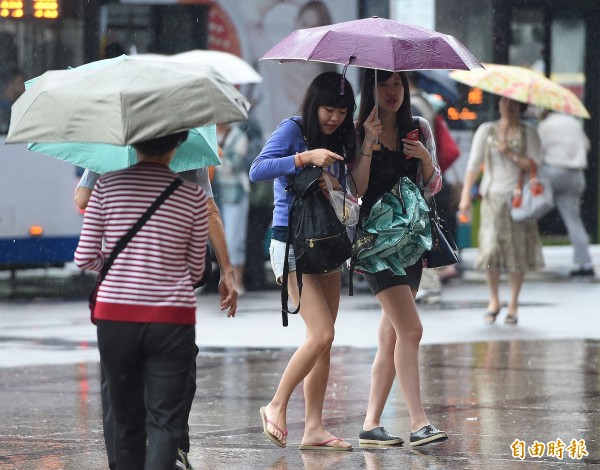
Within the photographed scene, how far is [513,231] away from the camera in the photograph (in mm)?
12711

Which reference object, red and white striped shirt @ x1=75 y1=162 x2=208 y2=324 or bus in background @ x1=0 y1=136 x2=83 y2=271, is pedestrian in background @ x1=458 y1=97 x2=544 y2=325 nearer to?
bus in background @ x1=0 y1=136 x2=83 y2=271

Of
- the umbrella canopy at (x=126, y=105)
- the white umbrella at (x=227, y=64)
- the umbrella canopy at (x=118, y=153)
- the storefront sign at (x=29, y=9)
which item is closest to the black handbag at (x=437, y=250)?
the umbrella canopy at (x=118, y=153)

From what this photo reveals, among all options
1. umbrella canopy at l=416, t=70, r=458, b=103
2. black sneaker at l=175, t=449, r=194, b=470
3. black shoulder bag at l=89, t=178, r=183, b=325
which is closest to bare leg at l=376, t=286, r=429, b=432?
black sneaker at l=175, t=449, r=194, b=470

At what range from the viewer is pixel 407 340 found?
22.0ft

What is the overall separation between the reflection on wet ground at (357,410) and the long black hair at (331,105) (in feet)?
4.56

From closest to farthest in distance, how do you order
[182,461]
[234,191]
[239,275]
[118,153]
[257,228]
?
[118,153], [182,461], [239,275], [234,191], [257,228]

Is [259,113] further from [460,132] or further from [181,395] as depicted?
[181,395]

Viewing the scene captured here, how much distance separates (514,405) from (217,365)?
2610mm

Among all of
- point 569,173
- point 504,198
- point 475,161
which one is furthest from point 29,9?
point 569,173

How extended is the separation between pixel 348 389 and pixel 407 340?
6.51 ft

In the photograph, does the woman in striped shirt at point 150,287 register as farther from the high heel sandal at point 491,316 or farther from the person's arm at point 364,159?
the high heel sandal at point 491,316

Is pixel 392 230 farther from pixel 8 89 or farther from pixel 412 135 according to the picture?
pixel 8 89

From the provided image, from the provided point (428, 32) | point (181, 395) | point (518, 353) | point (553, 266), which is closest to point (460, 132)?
point (553, 266)

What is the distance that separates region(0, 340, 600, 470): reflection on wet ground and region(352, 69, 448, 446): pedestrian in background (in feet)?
0.58
